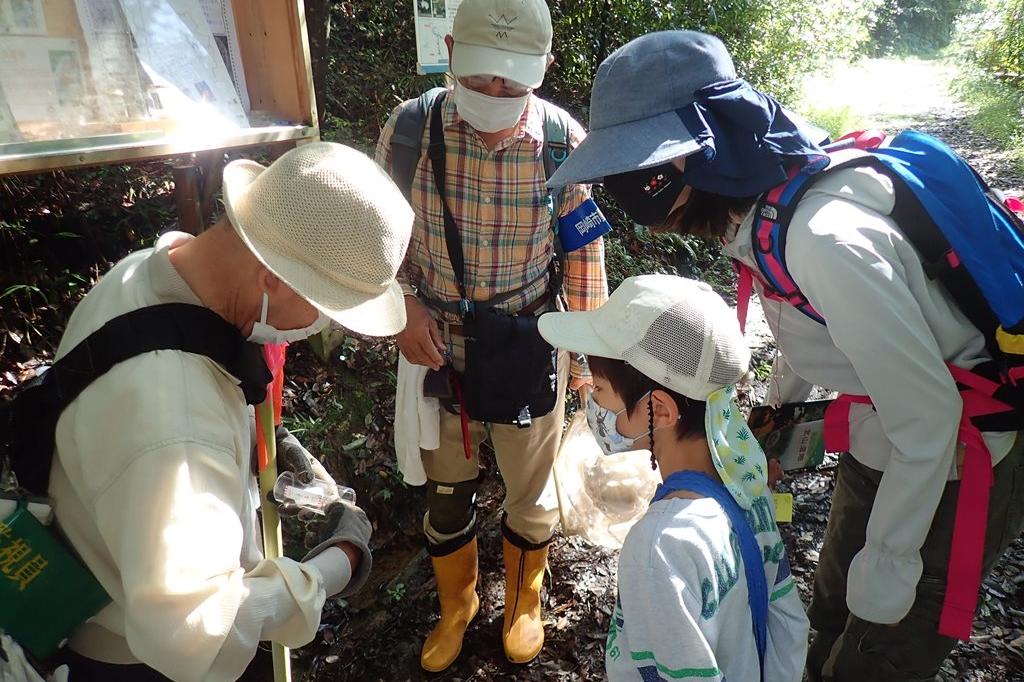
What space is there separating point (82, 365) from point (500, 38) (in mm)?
1686

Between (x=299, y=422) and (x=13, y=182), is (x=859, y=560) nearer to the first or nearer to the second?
(x=299, y=422)

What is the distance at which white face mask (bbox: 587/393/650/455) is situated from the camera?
1.74 m

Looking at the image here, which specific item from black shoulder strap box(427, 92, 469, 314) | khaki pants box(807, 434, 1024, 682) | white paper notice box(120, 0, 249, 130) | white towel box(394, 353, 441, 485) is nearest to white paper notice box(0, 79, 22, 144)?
white paper notice box(120, 0, 249, 130)

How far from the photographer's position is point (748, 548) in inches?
58.6

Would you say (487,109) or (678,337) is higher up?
(487,109)

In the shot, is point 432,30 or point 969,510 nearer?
point 969,510

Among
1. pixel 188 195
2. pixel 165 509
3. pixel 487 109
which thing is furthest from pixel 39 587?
pixel 487 109

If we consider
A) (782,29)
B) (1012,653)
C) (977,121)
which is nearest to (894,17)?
(977,121)

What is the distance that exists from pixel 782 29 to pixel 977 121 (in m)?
7.90

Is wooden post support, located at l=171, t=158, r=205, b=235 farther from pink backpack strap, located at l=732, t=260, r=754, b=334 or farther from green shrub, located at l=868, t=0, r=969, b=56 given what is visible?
green shrub, located at l=868, t=0, r=969, b=56

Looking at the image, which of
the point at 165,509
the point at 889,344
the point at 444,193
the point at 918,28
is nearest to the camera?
the point at 165,509

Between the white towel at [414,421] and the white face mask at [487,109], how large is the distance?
3.11ft

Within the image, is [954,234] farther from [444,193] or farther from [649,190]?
[444,193]

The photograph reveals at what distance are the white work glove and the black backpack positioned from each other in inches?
10.8
